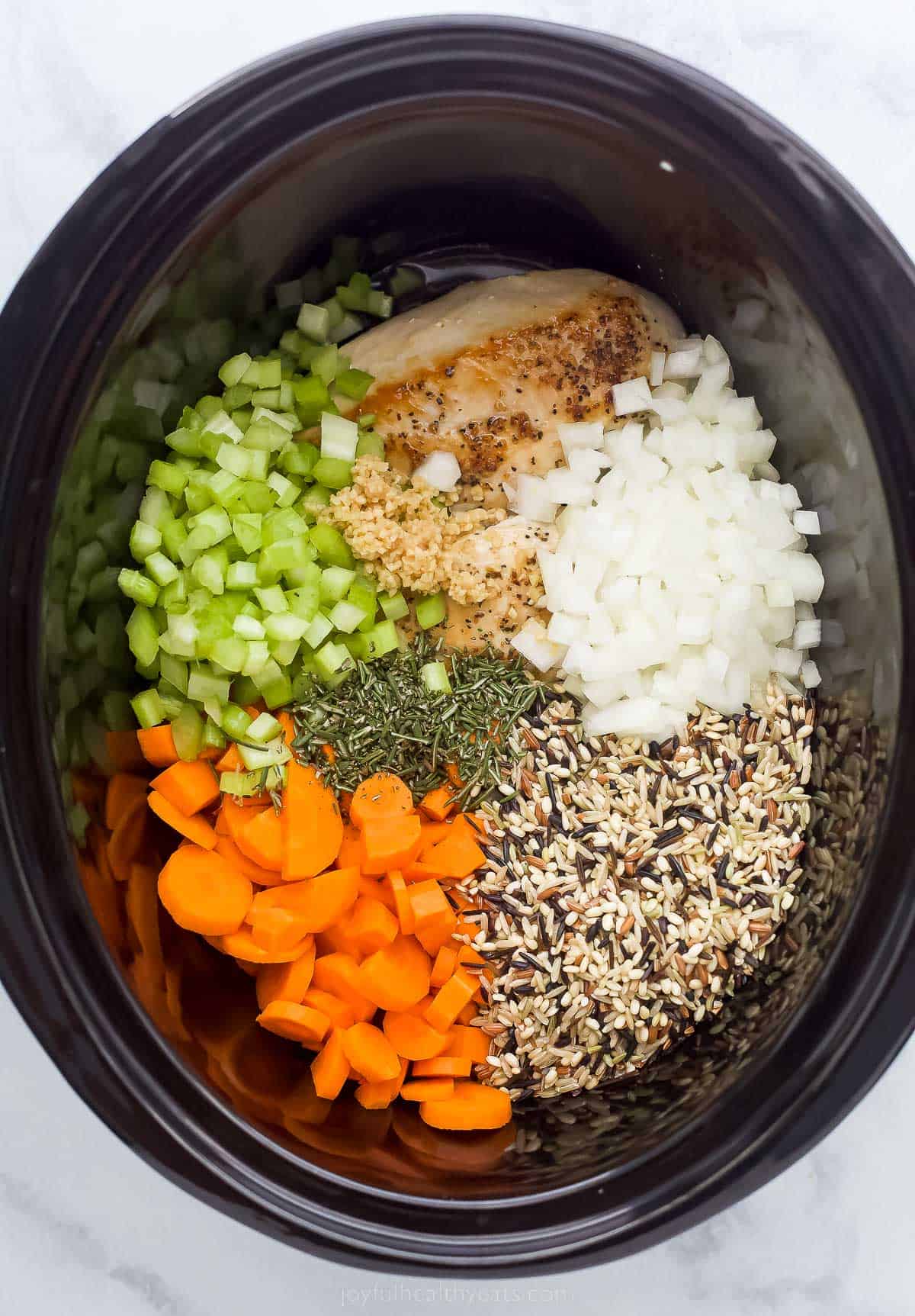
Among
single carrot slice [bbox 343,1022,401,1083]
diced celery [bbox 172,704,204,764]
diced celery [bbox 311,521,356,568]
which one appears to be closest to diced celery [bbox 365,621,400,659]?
diced celery [bbox 311,521,356,568]

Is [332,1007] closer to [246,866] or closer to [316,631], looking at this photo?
[246,866]

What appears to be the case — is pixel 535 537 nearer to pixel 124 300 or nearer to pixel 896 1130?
pixel 124 300

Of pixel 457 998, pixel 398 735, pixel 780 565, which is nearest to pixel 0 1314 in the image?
pixel 457 998

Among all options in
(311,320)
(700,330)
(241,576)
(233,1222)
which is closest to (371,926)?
(241,576)

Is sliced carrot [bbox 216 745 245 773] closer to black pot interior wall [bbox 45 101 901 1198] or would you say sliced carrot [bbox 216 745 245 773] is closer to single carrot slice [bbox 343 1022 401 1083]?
black pot interior wall [bbox 45 101 901 1198]

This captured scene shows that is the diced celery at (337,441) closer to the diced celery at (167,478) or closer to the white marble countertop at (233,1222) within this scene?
the diced celery at (167,478)

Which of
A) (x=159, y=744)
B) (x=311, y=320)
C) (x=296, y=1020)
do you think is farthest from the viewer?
(x=311, y=320)
